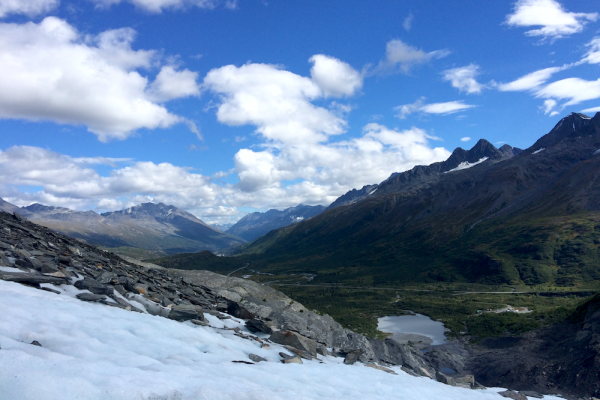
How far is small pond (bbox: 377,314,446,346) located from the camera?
58.5 metres

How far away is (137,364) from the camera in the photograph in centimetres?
949

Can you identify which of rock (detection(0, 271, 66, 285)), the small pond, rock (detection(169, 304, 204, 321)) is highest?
rock (detection(0, 271, 66, 285))

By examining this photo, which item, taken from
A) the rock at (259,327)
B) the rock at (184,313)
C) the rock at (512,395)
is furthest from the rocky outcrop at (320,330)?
the rock at (512,395)

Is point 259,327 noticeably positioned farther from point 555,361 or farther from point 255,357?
point 555,361

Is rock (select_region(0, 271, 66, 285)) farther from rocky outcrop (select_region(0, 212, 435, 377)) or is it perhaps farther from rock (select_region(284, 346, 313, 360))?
rock (select_region(284, 346, 313, 360))

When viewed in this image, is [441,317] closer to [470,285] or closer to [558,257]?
[470,285]

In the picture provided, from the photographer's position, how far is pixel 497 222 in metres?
195

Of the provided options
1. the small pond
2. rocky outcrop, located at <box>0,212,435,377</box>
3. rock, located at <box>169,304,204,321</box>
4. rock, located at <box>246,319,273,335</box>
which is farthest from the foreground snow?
the small pond

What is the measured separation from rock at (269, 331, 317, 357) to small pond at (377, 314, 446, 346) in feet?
147

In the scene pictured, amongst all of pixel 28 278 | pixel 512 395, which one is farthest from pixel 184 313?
pixel 512 395

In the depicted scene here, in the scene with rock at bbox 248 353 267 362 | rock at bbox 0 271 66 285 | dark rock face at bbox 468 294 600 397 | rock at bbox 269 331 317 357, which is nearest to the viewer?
rock at bbox 0 271 66 285

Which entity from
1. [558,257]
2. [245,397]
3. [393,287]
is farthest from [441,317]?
[558,257]

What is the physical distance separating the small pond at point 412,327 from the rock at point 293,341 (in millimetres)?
44743

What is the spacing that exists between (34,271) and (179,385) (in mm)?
12172
